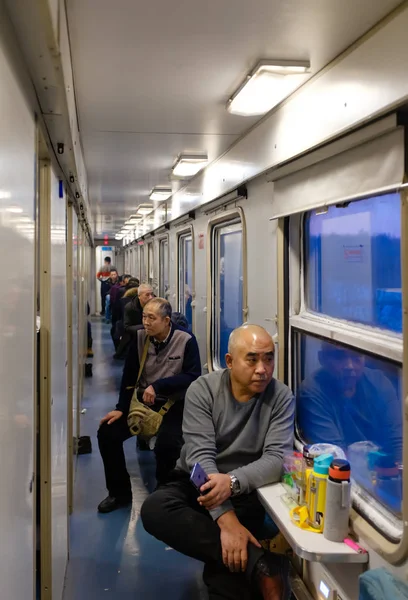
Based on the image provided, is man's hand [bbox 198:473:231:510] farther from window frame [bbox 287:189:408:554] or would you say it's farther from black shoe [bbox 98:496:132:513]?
black shoe [bbox 98:496:132:513]

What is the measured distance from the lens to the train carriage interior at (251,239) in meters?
1.44

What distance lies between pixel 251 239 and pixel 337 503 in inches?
78.2

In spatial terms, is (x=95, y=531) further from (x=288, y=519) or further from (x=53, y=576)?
→ (x=288, y=519)

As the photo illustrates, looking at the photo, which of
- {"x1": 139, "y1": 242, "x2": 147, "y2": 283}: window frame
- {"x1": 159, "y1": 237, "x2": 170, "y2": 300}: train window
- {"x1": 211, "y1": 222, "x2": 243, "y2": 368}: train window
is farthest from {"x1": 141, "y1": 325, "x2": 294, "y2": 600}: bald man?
{"x1": 139, "y1": 242, "x2": 147, "y2": 283}: window frame

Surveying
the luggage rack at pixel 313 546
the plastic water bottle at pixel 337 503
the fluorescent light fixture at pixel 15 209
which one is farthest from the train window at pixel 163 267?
the fluorescent light fixture at pixel 15 209

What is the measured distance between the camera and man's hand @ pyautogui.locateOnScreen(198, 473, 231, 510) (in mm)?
2258

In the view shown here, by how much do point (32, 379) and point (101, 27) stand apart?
127 cm

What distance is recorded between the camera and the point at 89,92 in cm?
269

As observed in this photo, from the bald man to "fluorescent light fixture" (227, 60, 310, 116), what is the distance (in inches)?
44.8

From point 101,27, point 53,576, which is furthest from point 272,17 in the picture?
point 53,576

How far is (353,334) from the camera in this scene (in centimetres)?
225

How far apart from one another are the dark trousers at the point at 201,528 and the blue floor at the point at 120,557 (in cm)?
51

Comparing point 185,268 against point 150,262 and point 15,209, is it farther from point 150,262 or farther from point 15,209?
point 15,209

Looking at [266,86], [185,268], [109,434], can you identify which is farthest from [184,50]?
[185,268]
